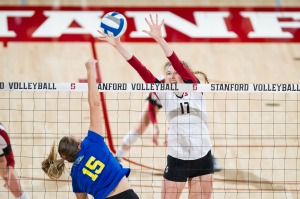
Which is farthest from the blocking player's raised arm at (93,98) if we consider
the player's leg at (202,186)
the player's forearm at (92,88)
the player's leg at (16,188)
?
the player's leg at (16,188)

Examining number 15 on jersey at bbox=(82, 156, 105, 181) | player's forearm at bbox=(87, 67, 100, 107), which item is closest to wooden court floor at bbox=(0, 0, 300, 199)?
number 15 on jersey at bbox=(82, 156, 105, 181)

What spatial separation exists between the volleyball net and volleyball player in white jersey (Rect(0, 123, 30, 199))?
318mm

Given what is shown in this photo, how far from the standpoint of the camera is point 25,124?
13.8 m

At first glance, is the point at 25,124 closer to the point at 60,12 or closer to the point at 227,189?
the point at 227,189

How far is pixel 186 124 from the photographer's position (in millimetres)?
→ 9898

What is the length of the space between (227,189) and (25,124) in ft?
12.9

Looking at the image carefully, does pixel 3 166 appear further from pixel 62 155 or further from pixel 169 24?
pixel 169 24

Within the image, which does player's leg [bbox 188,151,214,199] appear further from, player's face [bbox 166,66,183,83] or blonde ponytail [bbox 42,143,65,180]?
blonde ponytail [bbox 42,143,65,180]

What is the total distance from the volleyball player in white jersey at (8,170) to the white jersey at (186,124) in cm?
249

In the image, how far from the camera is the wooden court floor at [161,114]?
12.3 meters

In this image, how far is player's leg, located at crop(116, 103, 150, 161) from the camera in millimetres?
12789

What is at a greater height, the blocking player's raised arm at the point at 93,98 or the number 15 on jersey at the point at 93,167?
the blocking player's raised arm at the point at 93,98

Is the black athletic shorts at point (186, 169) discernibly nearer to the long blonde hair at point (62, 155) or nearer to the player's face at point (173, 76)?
the player's face at point (173, 76)

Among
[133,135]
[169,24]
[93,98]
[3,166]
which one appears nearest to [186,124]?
[93,98]
